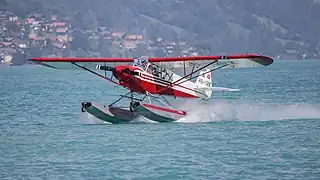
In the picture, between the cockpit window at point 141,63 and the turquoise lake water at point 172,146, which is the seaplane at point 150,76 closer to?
Answer: the cockpit window at point 141,63

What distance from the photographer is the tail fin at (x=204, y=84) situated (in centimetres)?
3198

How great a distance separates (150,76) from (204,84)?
4.09 metres

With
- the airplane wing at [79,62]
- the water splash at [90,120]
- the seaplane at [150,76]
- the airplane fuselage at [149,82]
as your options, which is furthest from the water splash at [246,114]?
the airplane wing at [79,62]

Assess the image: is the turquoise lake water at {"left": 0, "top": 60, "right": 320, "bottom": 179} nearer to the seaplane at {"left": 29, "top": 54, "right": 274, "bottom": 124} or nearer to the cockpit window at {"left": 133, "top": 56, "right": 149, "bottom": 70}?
the seaplane at {"left": 29, "top": 54, "right": 274, "bottom": 124}

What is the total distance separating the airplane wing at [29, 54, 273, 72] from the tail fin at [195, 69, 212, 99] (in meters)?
1.18

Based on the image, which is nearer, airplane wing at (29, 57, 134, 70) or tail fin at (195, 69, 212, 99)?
airplane wing at (29, 57, 134, 70)

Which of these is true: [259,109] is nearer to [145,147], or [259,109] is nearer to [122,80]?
[122,80]

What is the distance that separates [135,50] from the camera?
13688cm

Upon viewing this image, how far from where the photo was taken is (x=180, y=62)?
96.9ft

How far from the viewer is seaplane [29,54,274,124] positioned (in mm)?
27891

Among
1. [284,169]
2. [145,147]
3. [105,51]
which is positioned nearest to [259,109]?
[145,147]

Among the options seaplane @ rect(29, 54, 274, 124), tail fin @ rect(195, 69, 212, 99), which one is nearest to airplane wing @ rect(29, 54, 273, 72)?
seaplane @ rect(29, 54, 274, 124)

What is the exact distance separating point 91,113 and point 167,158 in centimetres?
666

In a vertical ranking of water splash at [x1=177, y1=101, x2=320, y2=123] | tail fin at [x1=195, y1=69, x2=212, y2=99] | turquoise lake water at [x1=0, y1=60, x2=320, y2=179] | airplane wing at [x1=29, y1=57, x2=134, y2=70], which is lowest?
turquoise lake water at [x1=0, y1=60, x2=320, y2=179]
